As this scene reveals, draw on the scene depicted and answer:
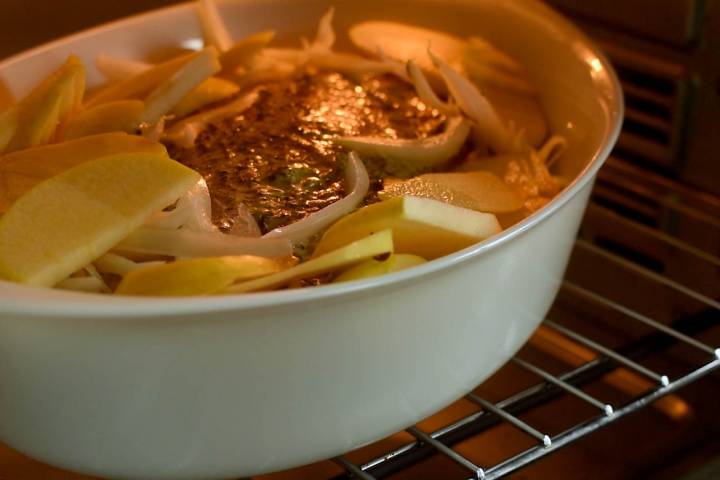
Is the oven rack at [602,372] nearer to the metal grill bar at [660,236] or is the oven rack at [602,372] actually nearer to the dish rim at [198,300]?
the metal grill bar at [660,236]

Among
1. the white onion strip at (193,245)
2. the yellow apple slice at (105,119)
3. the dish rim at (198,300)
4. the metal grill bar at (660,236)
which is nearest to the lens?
the dish rim at (198,300)

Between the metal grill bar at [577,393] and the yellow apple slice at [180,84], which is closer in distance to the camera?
the metal grill bar at [577,393]

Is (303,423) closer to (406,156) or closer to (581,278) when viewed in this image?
(406,156)

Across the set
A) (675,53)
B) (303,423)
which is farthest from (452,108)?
(303,423)

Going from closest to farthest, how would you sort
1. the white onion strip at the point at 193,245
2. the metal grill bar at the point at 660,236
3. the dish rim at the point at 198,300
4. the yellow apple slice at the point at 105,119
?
the dish rim at the point at 198,300
the white onion strip at the point at 193,245
the yellow apple slice at the point at 105,119
the metal grill bar at the point at 660,236

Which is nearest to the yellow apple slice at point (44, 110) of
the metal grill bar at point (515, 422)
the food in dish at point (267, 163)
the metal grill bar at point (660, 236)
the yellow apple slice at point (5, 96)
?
the food in dish at point (267, 163)

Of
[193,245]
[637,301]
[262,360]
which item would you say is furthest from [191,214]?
[637,301]

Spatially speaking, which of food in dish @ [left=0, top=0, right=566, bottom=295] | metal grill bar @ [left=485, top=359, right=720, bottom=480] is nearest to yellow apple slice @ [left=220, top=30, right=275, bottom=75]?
food in dish @ [left=0, top=0, right=566, bottom=295]
